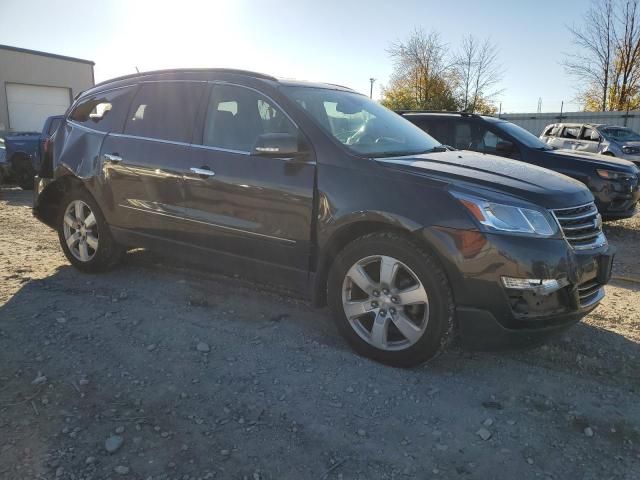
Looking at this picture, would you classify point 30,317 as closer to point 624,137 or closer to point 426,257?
point 426,257

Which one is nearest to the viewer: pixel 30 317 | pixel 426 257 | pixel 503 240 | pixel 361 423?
pixel 361 423

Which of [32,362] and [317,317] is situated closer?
[32,362]

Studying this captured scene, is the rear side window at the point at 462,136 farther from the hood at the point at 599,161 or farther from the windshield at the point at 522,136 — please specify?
the hood at the point at 599,161

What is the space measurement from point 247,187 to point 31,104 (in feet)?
99.3

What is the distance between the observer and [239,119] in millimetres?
3926

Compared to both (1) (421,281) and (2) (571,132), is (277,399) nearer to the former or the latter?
(1) (421,281)

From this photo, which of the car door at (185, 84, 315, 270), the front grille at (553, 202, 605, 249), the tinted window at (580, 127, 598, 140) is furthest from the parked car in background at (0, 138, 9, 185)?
the tinted window at (580, 127, 598, 140)

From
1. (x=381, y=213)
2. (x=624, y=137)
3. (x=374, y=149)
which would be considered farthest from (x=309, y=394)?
(x=624, y=137)

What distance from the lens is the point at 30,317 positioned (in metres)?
3.86

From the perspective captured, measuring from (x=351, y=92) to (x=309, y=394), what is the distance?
2760 millimetres

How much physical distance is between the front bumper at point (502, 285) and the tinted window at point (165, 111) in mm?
2258

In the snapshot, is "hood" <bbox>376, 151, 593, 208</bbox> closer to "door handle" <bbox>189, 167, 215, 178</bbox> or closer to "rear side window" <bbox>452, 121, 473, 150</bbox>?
"door handle" <bbox>189, 167, 215, 178</bbox>

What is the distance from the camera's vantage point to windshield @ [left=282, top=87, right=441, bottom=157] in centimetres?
364

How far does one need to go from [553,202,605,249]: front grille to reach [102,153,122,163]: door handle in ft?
11.4
